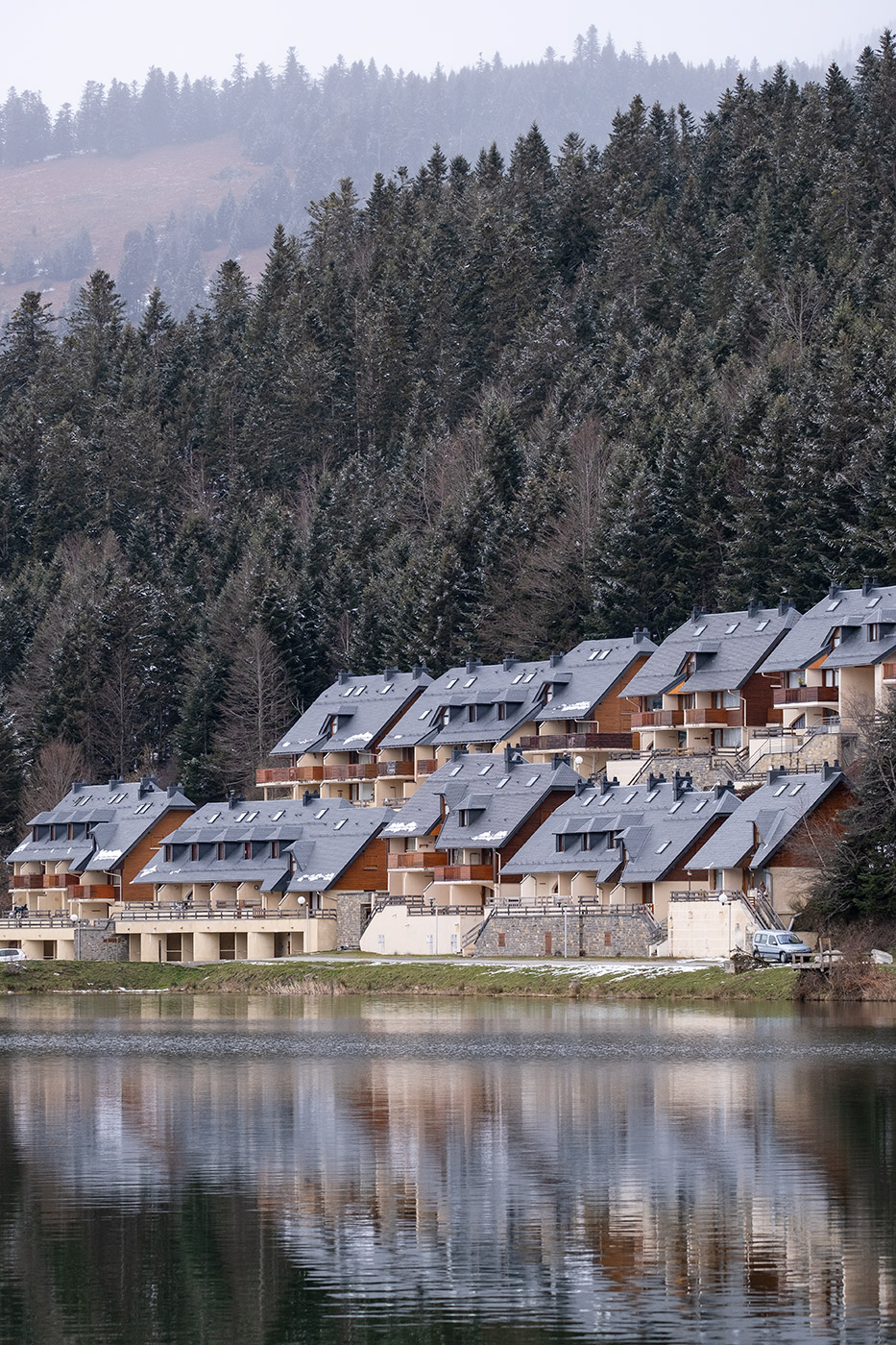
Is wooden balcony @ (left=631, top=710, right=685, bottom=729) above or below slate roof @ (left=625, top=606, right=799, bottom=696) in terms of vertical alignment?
below

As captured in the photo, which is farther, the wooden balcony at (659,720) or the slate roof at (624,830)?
the wooden balcony at (659,720)

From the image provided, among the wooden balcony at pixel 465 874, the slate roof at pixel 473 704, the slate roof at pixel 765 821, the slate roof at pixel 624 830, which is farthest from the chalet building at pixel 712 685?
the slate roof at pixel 765 821

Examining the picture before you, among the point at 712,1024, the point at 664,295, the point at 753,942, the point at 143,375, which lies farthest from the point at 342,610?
the point at 712,1024

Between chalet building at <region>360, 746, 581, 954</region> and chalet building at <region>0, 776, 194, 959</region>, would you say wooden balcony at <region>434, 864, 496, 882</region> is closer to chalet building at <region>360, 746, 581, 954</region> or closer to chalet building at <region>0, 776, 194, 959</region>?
chalet building at <region>360, 746, 581, 954</region>

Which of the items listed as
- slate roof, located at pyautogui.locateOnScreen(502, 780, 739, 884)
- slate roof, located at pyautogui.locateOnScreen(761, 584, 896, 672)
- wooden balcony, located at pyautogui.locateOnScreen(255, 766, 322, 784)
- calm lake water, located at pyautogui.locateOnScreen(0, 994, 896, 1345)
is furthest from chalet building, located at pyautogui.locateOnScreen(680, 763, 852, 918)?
wooden balcony, located at pyautogui.locateOnScreen(255, 766, 322, 784)

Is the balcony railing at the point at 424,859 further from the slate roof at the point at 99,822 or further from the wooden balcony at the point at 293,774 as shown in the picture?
the wooden balcony at the point at 293,774

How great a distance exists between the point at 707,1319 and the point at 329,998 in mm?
61305

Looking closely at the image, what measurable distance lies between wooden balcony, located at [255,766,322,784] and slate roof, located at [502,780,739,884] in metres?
28.2

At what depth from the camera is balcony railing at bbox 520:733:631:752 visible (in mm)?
111812

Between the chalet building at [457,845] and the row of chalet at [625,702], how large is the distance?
273 inches

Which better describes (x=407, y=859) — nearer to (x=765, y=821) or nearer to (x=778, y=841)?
(x=765, y=821)

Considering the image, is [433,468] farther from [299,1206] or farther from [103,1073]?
[299,1206]

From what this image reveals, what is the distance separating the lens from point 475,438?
504 feet

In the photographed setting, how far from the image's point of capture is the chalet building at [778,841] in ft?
270
